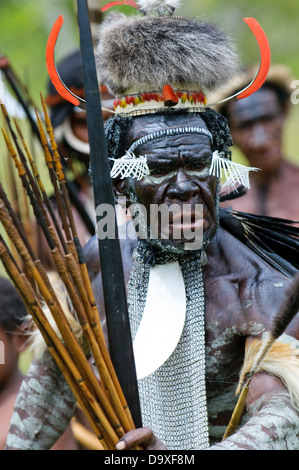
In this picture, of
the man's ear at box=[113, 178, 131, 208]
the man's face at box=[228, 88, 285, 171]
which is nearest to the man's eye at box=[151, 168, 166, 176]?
the man's ear at box=[113, 178, 131, 208]

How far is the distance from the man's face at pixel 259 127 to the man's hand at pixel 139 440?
4.63m

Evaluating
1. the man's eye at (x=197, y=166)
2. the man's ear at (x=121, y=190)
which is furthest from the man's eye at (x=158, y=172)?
the man's ear at (x=121, y=190)

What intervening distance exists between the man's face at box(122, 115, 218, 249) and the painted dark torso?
0.19 meters

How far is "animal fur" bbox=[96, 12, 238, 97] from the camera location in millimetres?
2965

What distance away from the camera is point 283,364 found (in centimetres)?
276

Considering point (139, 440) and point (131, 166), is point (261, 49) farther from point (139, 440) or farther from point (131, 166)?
point (139, 440)

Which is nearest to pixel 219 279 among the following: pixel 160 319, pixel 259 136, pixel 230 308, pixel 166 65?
pixel 230 308

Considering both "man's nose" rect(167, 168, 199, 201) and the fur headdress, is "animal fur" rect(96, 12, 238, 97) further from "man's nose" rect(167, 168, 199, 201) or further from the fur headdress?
"man's nose" rect(167, 168, 199, 201)

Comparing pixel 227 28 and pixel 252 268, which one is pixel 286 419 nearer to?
pixel 252 268

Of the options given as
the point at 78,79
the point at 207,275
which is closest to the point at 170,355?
the point at 207,275

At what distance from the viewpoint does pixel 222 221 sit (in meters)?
3.25

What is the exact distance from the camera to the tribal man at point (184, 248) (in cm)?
294

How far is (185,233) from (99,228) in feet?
1.47

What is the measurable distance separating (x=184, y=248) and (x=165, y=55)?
660 millimetres
